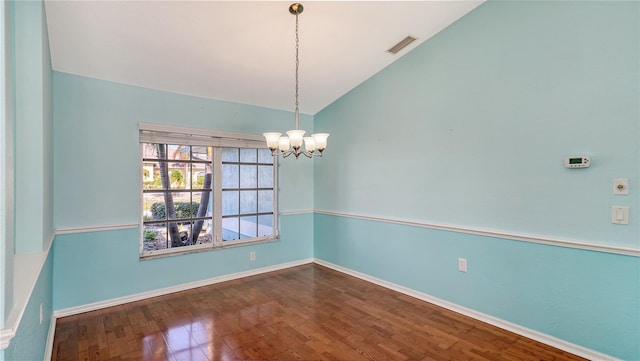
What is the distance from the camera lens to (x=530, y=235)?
2.64 meters

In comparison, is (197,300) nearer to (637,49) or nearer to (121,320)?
(121,320)

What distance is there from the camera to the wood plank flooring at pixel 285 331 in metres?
2.42

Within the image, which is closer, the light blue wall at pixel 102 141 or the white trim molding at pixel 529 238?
the white trim molding at pixel 529 238

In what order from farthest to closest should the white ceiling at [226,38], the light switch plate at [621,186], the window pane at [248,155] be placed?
1. the window pane at [248,155]
2. the white ceiling at [226,38]
3. the light switch plate at [621,186]

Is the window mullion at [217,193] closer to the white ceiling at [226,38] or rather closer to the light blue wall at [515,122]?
the white ceiling at [226,38]

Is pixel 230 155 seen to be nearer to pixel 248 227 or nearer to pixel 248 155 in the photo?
pixel 248 155

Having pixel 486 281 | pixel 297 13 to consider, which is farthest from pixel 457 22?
pixel 486 281

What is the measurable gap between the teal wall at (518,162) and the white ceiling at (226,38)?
552 mm

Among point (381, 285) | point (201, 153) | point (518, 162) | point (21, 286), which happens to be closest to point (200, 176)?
point (201, 153)

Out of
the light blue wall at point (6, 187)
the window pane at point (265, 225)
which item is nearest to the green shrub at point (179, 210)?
the window pane at point (265, 225)

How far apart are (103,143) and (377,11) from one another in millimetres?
3105

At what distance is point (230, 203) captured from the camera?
4230 mm

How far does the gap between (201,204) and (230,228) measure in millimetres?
528

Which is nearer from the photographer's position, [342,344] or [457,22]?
[342,344]
